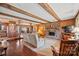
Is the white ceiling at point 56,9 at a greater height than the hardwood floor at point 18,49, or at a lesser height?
greater

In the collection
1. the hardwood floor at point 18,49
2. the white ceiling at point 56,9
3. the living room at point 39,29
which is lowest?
the hardwood floor at point 18,49

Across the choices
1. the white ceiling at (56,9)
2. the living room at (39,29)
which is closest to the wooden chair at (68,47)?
the living room at (39,29)

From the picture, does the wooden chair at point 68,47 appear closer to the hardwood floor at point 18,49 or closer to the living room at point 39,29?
the living room at point 39,29

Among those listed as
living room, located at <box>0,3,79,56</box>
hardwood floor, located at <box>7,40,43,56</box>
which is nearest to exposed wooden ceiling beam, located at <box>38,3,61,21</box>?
living room, located at <box>0,3,79,56</box>

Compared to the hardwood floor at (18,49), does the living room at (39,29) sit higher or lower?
higher

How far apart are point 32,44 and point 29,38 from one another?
11 centimetres

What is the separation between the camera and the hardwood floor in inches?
109

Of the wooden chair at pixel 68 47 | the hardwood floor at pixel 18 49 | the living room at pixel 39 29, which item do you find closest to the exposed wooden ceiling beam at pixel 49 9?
the living room at pixel 39 29

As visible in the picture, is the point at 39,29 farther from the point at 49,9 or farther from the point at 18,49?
the point at 18,49

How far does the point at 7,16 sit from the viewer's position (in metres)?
2.68

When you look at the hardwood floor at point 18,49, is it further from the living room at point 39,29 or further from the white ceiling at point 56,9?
the white ceiling at point 56,9

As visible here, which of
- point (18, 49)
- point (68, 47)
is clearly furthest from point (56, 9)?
point (18, 49)

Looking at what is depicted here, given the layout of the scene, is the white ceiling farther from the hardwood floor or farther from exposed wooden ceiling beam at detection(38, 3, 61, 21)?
the hardwood floor

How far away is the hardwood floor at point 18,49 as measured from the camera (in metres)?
2.77
